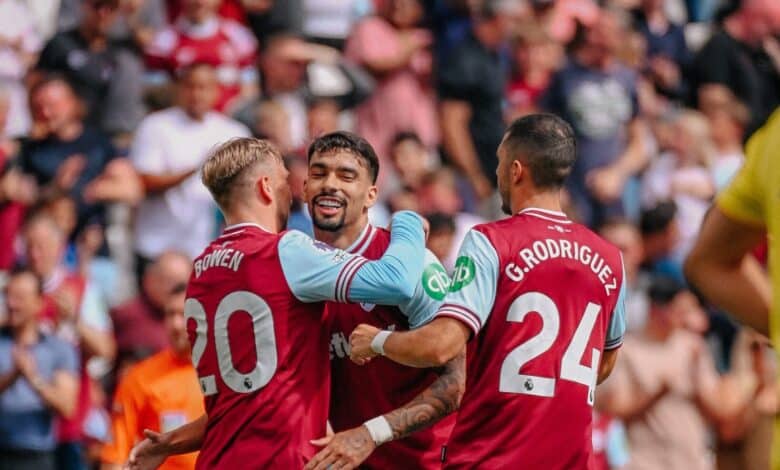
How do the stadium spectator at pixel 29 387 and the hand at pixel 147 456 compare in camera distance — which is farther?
the stadium spectator at pixel 29 387

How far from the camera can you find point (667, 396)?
11688mm

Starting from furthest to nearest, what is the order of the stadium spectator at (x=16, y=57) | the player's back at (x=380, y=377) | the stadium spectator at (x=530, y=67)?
the stadium spectator at (x=530, y=67) → the stadium spectator at (x=16, y=57) → the player's back at (x=380, y=377)

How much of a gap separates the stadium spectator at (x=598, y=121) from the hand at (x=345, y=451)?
25.7 feet

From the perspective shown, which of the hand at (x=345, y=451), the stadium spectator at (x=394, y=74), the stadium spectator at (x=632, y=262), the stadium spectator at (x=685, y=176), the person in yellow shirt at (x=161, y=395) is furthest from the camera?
the stadium spectator at (x=685, y=176)

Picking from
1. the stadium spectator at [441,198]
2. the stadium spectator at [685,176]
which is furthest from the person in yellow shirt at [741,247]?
the stadium spectator at [685,176]

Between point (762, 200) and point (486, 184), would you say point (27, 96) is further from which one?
point (762, 200)

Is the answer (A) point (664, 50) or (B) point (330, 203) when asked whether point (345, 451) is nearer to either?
(B) point (330, 203)

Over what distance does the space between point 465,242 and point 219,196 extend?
103 centimetres

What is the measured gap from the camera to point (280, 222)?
23.6 feet

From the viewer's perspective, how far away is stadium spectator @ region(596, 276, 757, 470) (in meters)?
11.6

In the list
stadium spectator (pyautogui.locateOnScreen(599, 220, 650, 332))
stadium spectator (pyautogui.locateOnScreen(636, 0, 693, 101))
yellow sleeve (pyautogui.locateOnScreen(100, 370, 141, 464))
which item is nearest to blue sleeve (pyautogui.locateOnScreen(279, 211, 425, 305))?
yellow sleeve (pyautogui.locateOnScreen(100, 370, 141, 464))

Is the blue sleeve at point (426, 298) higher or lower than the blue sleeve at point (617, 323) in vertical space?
higher

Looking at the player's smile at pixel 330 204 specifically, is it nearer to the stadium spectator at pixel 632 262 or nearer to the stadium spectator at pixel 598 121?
the stadium spectator at pixel 632 262

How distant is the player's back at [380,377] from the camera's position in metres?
7.08
